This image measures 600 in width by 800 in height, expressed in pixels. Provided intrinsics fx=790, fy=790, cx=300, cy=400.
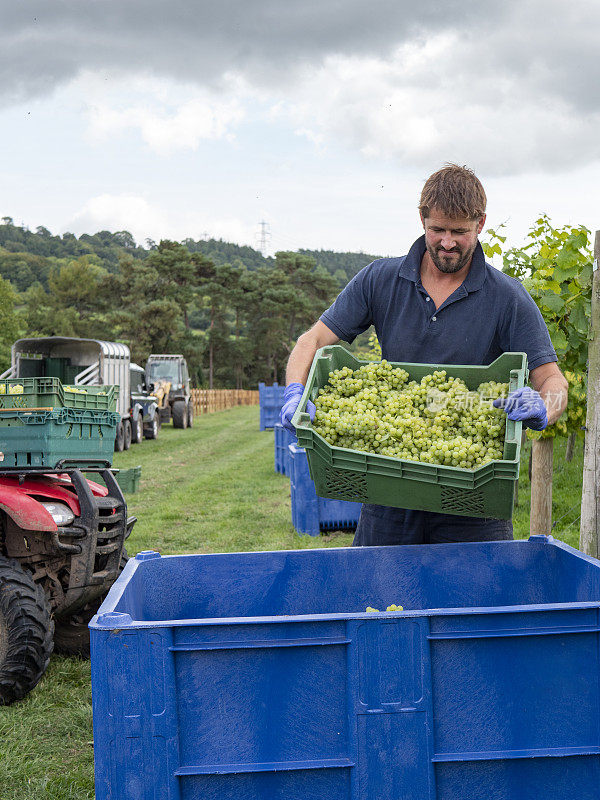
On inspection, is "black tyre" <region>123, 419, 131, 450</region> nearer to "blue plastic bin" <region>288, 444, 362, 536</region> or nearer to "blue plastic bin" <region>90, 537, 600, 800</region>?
"blue plastic bin" <region>288, 444, 362, 536</region>

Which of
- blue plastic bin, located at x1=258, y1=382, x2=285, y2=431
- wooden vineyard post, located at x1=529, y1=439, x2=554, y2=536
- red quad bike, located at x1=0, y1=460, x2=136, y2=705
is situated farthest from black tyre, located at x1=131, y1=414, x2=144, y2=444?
red quad bike, located at x1=0, y1=460, x2=136, y2=705

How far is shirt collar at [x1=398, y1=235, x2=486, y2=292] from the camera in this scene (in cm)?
291

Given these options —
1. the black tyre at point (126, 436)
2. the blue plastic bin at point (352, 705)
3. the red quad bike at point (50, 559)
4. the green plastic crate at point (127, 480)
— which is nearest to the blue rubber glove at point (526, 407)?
the blue plastic bin at point (352, 705)

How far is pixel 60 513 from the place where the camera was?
14.0ft

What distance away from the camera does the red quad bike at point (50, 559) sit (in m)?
3.87

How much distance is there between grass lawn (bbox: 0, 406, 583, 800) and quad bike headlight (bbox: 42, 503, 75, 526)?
0.91 meters

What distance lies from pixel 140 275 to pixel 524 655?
46.2 m

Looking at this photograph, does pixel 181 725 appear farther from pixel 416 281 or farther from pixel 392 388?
pixel 416 281

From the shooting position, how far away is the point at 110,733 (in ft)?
5.40

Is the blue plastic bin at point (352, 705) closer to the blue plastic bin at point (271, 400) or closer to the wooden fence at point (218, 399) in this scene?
the blue plastic bin at point (271, 400)

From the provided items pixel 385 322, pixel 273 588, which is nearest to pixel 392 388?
pixel 385 322

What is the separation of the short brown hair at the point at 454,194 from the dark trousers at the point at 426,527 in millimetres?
1083

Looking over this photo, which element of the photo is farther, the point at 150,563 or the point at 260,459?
the point at 260,459

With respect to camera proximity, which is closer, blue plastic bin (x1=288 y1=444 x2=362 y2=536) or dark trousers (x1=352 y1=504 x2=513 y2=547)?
dark trousers (x1=352 y1=504 x2=513 y2=547)
